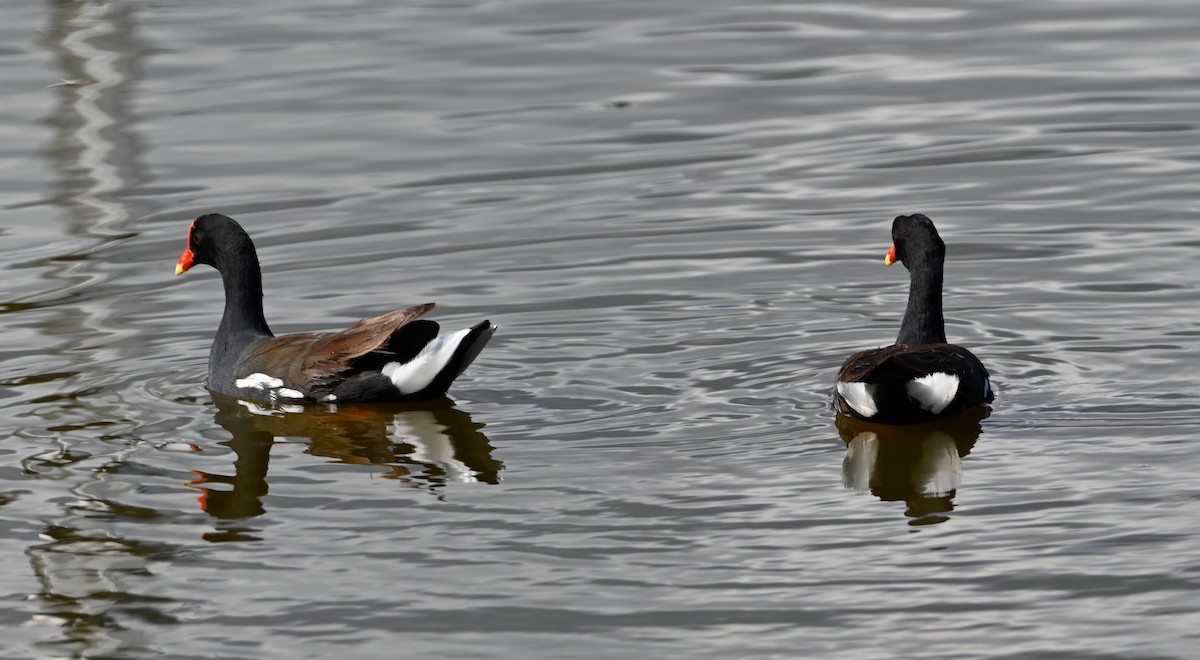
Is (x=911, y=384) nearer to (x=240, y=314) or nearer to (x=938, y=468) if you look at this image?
(x=938, y=468)

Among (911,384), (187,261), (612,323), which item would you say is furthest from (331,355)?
(911,384)

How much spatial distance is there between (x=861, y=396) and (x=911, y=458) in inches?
14.0

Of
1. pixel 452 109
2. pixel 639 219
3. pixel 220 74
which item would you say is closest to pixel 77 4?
pixel 220 74

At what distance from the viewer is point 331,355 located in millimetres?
9398

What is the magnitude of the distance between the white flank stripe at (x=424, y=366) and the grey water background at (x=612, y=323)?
182mm

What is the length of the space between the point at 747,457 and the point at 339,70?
418 inches

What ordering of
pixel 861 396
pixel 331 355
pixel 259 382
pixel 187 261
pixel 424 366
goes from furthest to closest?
pixel 187 261
pixel 259 382
pixel 331 355
pixel 424 366
pixel 861 396

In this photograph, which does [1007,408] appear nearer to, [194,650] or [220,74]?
[194,650]

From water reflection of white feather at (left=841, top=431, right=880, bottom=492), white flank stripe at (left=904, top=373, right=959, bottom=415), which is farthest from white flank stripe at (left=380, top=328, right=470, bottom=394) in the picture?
white flank stripe at (left=904, top=373, right=959, bottom=415)

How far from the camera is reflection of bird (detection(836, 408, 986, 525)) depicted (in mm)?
7719

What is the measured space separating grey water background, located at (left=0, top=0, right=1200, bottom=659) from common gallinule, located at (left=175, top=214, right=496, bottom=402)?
0.56 ft

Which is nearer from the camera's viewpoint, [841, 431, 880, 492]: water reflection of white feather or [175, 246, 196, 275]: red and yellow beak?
[841, 431, 880, 492]: water reflection of white feather

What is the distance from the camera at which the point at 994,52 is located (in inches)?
693

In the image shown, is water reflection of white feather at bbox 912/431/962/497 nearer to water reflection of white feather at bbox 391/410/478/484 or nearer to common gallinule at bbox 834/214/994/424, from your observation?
common gallinule at bbox 834/214/994/424
